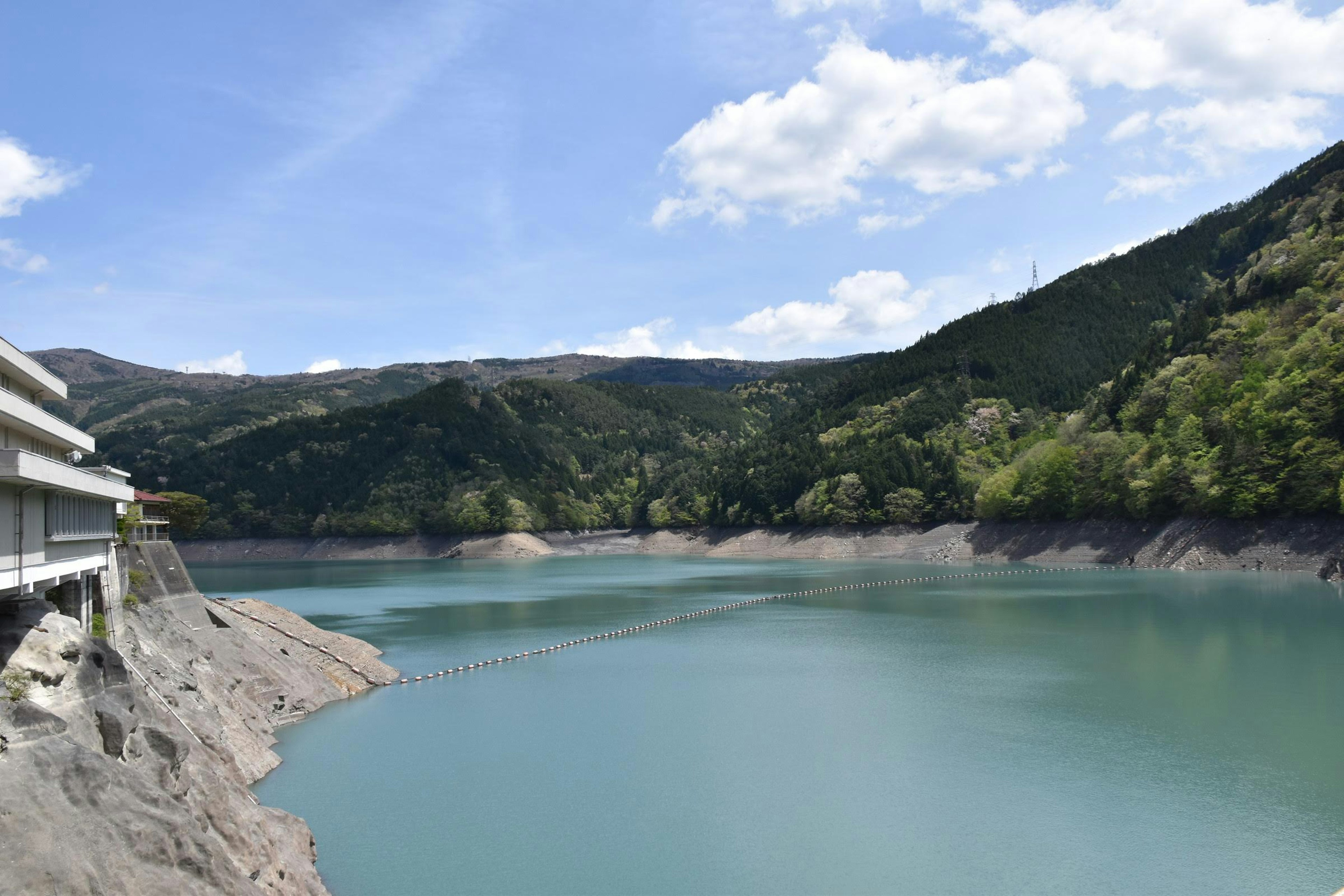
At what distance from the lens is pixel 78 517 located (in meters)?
19.0

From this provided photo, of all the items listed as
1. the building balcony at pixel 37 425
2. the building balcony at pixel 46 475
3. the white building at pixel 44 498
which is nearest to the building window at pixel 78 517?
the white building at pixel 44 498

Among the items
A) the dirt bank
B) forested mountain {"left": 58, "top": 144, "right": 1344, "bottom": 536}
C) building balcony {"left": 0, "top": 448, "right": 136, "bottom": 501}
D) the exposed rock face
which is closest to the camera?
the exposed rock face

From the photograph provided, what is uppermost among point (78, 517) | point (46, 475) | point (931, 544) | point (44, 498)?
point (46, 475)

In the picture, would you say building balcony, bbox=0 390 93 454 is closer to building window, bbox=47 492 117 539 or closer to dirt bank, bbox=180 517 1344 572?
building window, bbox=47 492 117 539

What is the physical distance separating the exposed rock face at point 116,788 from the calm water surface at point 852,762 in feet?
7.74

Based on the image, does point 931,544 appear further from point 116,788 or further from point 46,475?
point 116,788

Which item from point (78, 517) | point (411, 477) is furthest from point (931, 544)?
point (78, 517)

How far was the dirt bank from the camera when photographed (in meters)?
67.8

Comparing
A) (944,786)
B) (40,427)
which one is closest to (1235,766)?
(944,786)

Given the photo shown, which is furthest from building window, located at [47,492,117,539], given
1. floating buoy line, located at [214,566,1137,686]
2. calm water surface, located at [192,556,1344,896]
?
floating buoy line, located at [214,566,1137,686]

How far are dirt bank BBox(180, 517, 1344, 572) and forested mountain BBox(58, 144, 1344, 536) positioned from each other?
1.75 meters

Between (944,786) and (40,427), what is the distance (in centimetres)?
1906

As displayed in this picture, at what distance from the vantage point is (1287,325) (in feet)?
252

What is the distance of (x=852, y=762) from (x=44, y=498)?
1823cm
